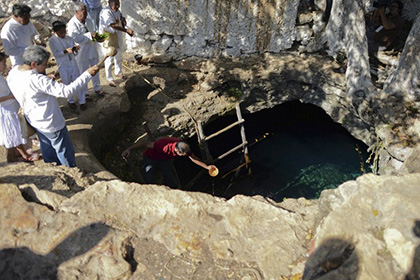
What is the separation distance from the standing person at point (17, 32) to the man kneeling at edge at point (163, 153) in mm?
2562

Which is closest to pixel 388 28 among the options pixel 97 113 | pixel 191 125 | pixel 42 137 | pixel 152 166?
pixel 191 125

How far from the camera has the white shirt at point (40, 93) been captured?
4.29 meters

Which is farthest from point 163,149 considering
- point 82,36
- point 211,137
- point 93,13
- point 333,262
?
point 93,13

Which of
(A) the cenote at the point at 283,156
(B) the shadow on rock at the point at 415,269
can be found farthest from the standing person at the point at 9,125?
(B) the shadow on rock at the point at 415,269

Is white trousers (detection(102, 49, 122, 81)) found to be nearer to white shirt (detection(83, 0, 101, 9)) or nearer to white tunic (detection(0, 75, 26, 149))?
white shirt (detection(83, 0, 101, 9))

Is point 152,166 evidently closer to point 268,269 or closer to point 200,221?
point 200,221

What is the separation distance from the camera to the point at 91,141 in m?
6.97

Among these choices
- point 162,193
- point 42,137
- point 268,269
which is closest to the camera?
point 268,269

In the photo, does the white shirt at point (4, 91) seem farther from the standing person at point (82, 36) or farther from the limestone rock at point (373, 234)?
the limestone rock at point (373, 234)

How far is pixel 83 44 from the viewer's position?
666 cm

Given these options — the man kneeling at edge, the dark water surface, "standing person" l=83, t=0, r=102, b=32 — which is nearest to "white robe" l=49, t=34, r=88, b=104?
the man kneeling at edge

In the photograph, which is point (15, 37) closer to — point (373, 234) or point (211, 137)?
point (211, 137)

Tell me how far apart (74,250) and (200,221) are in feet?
4.15

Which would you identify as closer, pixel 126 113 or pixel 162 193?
pixel 162 193
